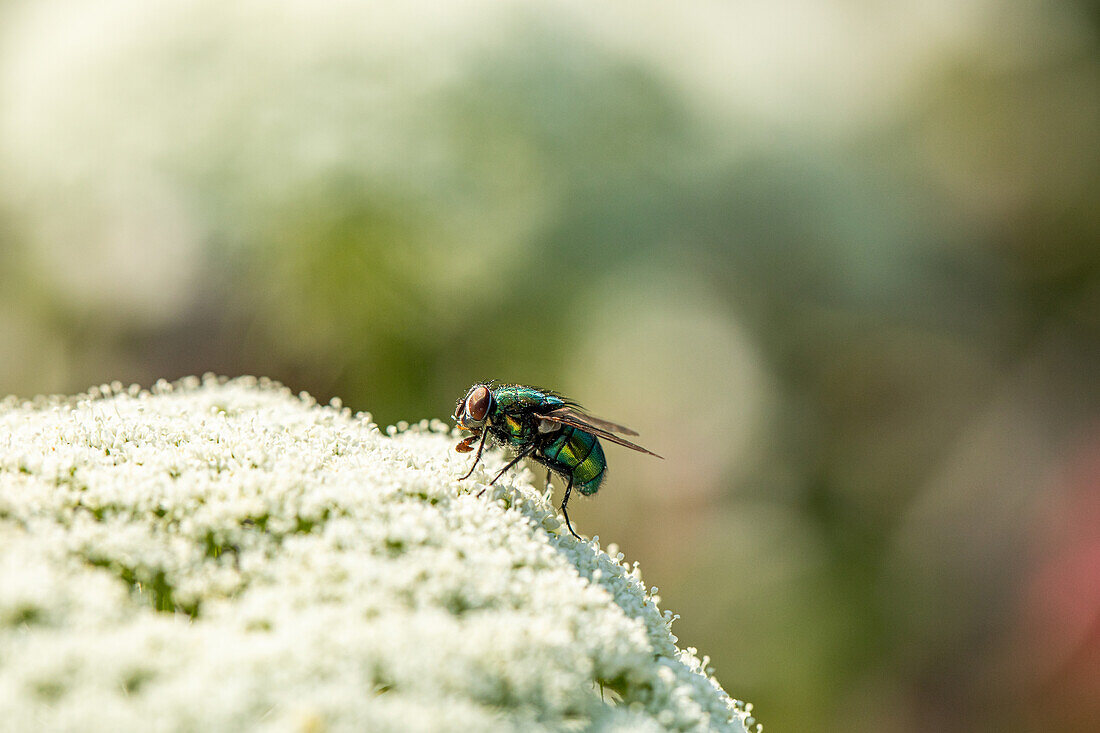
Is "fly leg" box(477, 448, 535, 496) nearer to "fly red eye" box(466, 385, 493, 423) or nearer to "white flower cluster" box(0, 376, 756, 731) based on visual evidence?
"white flower cluster" box(0, 376, 756, 731)

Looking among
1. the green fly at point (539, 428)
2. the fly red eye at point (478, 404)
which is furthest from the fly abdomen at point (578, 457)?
the fly red eye at point (478, 404)

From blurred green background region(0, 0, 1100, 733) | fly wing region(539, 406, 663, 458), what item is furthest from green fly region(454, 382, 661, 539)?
blurred green background region(0, 0, 1100, 733)

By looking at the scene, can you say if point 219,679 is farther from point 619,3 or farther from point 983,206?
point 983,206

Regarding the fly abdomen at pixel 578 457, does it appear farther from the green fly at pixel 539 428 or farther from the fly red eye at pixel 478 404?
the fly red eye at pixel 478 404

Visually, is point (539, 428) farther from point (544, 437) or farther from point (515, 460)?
point (515, 460)

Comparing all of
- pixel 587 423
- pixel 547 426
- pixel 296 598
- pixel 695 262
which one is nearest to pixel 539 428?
pixel 547 426

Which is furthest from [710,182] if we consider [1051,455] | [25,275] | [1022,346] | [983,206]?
[25,275]

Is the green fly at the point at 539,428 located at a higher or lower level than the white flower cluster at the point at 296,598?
higher

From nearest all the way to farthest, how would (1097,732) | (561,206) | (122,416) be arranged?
1. (122,416)
2. (1097,732)
3. (561,206)
